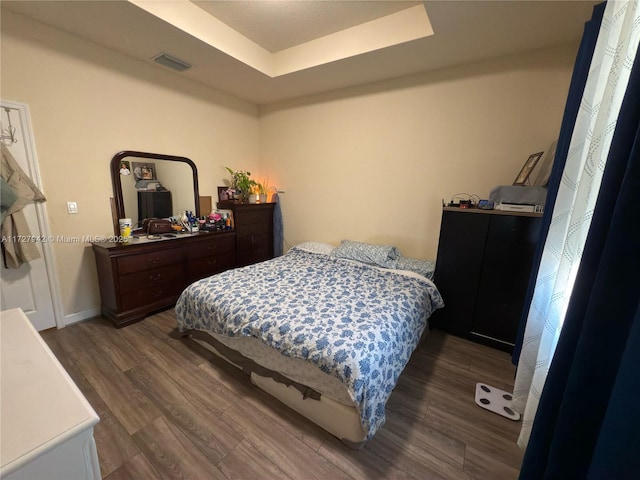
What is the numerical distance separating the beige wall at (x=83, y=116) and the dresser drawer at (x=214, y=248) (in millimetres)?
846

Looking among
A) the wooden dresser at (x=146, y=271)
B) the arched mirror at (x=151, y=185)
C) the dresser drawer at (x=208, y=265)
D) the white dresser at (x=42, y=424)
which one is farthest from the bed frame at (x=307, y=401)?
the arched mirror at (x=151, y=185)

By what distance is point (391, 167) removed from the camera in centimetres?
304

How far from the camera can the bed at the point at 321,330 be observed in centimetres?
138

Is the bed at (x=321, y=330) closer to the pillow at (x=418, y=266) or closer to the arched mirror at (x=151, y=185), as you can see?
the pillow at (x=418, y=266)

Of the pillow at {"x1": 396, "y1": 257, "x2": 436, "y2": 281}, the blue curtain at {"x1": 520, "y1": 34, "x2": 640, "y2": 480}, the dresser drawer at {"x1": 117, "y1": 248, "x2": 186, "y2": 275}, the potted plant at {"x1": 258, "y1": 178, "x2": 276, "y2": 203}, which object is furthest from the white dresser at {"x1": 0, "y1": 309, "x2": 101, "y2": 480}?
the potted plant at {"x1": 258, "y1": 178, "x2": 276, "y2": 203}

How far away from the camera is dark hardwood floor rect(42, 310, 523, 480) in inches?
51.5

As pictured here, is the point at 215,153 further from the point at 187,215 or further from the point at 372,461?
the point at 372,461

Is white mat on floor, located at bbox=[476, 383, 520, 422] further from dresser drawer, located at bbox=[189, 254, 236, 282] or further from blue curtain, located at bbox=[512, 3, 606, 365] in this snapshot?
dresser drawer, located at bbox=[189, 254, 236, 282]

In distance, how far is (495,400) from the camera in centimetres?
174

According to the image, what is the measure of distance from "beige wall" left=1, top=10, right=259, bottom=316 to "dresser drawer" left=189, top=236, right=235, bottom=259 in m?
0.85

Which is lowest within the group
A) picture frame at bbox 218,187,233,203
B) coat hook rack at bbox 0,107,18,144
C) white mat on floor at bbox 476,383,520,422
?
white mat on floor at bbox 476,383,520,422

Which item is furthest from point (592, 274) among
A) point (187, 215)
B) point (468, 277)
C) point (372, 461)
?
point (187, 215)

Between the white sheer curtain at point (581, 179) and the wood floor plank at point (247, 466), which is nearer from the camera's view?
the white sheer curtain at point (581, 179)

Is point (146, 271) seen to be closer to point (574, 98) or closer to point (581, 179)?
point (581, 179)
